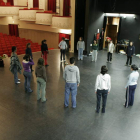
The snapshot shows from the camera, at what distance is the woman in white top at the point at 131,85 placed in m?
4.72

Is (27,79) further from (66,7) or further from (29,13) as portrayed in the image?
(29,13)

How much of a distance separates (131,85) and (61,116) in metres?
2.18

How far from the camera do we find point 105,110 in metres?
4.92

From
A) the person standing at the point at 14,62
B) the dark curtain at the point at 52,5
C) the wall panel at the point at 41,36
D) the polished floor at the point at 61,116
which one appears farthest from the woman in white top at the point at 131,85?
the dark curtain at the point at 52,5

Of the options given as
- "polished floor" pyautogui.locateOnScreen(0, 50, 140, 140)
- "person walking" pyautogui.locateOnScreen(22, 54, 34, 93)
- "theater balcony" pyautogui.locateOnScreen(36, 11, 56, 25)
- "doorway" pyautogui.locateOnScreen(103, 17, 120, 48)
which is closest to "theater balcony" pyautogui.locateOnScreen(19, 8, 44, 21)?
"theater balcony" pyautogui.locateOnScreen(36, 11, 56, 25)

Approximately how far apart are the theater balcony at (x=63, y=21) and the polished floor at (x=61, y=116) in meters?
6.75

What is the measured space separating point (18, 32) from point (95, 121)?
17.7 m

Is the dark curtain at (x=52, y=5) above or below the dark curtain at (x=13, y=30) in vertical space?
above

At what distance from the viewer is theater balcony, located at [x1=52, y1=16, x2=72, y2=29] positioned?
12.3 meters

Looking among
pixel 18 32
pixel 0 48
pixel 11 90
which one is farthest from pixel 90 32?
pixel 18 32

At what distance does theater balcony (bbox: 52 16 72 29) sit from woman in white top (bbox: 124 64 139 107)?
27.9ft

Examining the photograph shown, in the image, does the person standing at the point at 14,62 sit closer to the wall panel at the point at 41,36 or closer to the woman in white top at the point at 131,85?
the woman in white top at the point at 131,85

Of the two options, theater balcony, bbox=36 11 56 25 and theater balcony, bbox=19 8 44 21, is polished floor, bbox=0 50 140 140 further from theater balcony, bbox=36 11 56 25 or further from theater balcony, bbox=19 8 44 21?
theater balcony, bbox=19 8 44 21

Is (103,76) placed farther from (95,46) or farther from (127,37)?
(127,37)
